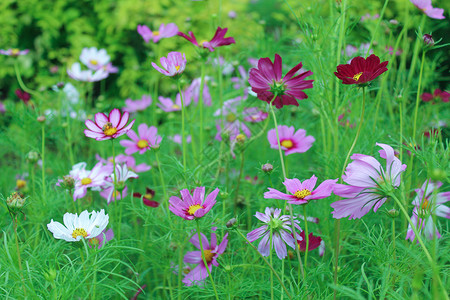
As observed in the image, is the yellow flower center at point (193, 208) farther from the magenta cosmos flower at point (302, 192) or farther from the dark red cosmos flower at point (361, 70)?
the dark red cosmos flower at point (361, 70)

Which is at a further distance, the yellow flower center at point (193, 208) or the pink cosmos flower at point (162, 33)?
the pink cosmos flower at point (162, 33)

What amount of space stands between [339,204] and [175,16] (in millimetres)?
2317

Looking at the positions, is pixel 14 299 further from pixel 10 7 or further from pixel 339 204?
pixel 10 7

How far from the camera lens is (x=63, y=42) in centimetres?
289

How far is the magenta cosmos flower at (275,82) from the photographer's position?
735 mm

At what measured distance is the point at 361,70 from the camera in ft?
2.21

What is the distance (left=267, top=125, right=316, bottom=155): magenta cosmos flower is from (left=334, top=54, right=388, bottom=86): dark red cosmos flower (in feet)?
1.04

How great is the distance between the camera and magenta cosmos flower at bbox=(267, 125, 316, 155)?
0.99 metres

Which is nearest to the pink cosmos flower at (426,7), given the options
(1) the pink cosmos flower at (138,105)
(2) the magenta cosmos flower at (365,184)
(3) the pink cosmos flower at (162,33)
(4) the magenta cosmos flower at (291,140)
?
(4) the magenta cosmos flower at (291,140)

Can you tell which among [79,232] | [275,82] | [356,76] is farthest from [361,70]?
[79,232]

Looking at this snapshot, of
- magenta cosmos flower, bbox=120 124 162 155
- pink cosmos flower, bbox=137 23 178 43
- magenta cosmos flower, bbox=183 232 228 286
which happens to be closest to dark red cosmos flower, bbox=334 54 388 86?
magenta cosmos flower, bbox=183 232 228 286

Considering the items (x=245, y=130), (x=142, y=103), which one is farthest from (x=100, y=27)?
(x=245, y=130)

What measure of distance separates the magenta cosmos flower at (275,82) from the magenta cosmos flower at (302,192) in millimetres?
152

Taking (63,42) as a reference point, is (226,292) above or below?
above
